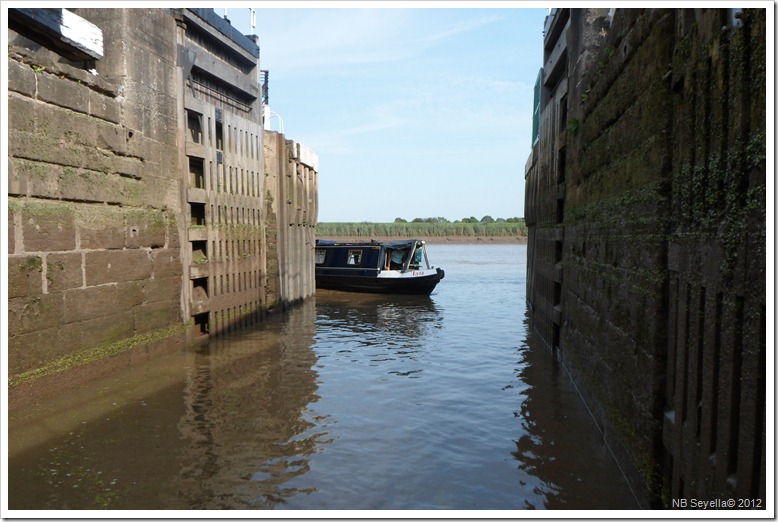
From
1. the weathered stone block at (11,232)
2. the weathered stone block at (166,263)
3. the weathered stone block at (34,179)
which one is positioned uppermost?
the weathered stone block at (34,179)

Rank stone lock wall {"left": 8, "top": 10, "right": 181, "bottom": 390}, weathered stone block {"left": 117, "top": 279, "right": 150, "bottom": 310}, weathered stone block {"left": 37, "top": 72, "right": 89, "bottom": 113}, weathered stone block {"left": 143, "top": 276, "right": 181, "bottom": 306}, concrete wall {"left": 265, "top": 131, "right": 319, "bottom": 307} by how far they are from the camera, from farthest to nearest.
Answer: concrete wall {"left": 265, "top": 131, "right": 319, "bottom": 307} < weathered stone block {"left": 143, "top": 276, "right": 181, "bottom": 306} < weathered stone block {"left": 117, "top": 279, "right": 150, "bottom": 310} < weathered stone block {"left": 37, "top": 72, "right": 89, "bottom": 113} < stone lock wall {"left": 8, "top": 10, "right": 181, "bottom": 390}

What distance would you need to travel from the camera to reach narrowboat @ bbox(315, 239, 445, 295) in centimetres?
2311

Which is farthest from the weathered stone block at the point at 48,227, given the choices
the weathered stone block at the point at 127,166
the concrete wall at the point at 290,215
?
the concrete wall at the point at 290,215

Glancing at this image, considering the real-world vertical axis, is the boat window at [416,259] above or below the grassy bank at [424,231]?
below

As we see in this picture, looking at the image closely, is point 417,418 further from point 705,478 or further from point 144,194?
point 144,194

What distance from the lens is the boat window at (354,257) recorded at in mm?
24763

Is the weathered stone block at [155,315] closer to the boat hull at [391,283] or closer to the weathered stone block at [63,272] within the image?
the weathered stone block at [63,272]

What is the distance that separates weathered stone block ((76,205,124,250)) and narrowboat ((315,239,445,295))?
1459 centimetres

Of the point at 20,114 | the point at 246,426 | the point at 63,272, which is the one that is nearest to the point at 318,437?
the point at 246,426

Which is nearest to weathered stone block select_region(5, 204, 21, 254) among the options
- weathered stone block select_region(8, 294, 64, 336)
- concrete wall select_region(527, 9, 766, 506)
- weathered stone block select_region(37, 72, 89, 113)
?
weathered stone block select_region(8, 294, 64, 336)

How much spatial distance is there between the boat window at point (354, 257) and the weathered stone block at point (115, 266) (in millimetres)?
14746

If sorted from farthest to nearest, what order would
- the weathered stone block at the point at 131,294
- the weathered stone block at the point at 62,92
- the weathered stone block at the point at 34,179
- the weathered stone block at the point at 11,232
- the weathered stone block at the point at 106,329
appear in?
the weathered stone block at the point at 131,294, the weathered stone block at the point at 106,329, the weathered stone block at the point at 62,92, the weathered stone block at the point at 34,179, the weathered stone block at the point at 11,232

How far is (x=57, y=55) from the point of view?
9422mm

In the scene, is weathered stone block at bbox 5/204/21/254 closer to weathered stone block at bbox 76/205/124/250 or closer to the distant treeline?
weathered stone block at bbox 76/205/124/250
